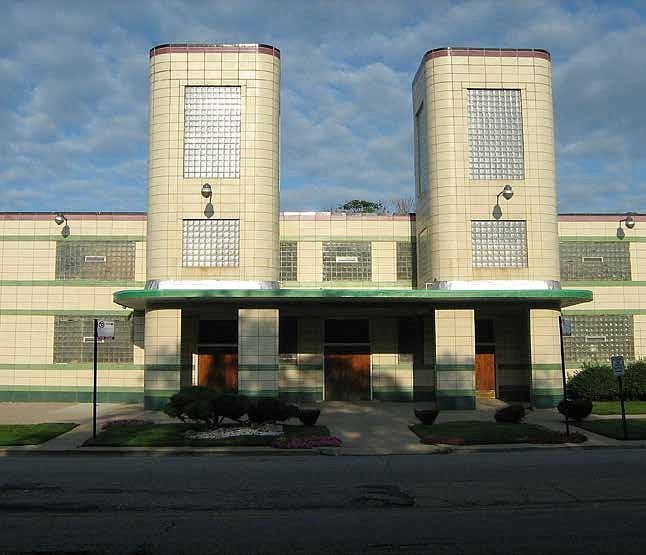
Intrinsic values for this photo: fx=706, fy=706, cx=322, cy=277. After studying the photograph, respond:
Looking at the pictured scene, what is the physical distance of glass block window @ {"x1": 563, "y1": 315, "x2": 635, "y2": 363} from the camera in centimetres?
3306

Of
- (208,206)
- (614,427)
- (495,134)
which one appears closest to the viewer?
(614,427)

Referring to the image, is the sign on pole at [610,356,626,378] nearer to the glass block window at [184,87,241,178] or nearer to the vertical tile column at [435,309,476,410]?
the vertical tile column at [435,309,476,410]

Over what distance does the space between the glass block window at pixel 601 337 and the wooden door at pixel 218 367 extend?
1550 cm

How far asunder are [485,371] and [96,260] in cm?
1887

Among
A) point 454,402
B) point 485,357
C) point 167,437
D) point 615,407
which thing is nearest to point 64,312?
point 167,437

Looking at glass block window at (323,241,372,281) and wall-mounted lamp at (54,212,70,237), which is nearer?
glass block window at (323,241,372,281)

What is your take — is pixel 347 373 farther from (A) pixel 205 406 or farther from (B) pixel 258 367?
(A) pixel 205 406

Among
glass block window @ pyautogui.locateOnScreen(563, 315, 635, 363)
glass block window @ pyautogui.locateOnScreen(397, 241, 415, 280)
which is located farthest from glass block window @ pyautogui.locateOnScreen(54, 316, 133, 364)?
glass block window @ pyautogui.locateOnScreen(563, 315, 635, 363)

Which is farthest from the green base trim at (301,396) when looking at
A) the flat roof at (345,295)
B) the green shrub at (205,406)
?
the green shrub at (205,406)

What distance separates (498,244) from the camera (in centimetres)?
2939

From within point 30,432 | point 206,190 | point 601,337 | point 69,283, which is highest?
point 206,190

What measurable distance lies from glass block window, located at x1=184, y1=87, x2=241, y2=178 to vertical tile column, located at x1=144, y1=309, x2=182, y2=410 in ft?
20.1

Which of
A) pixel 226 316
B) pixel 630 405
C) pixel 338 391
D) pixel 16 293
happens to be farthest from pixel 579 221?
pixel 16 293

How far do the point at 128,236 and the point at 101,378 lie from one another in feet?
22.0
